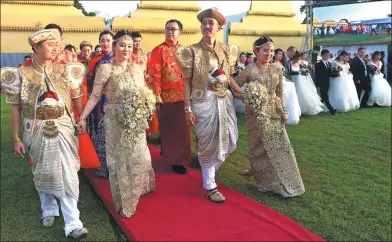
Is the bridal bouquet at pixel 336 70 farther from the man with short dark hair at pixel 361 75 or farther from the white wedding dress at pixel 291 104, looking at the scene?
the white wedding dress at pixel 291 104

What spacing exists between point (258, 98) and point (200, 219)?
4.38 feet

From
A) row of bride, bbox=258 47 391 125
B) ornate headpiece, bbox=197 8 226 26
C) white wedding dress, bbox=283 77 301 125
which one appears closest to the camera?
ornate headpiece, bbox=197 8 226 26

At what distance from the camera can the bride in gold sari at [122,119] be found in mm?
3461

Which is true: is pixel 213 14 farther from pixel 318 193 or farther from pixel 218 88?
pixel 318 193

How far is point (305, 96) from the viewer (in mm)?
9148

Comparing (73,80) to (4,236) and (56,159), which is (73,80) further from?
(4,236)

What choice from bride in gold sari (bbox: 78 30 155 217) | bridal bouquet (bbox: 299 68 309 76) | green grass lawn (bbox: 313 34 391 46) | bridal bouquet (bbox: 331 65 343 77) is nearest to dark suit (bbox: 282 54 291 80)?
bridal bouquet (bbox: 299 68 309 76)

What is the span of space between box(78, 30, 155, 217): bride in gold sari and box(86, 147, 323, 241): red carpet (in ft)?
0.85

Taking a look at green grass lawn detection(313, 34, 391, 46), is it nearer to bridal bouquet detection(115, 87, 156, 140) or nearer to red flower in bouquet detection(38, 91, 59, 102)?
bridal bouquet detection(115, 87, 156, 140)

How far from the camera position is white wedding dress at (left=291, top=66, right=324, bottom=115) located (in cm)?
914

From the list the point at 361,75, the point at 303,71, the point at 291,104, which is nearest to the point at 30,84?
the point at 291,104

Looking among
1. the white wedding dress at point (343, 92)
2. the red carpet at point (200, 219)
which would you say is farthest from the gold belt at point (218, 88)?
the white wedding dress at point (343, 92)

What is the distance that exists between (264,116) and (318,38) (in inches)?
452

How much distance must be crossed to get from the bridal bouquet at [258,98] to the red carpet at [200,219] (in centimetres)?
91
